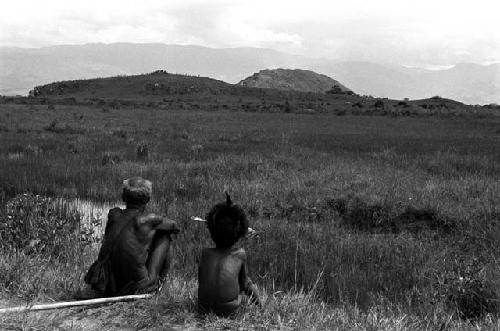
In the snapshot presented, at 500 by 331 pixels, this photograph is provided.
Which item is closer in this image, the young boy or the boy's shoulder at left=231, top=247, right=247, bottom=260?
the young boy

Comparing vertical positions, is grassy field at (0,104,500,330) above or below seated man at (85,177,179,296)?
below

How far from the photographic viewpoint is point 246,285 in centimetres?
487

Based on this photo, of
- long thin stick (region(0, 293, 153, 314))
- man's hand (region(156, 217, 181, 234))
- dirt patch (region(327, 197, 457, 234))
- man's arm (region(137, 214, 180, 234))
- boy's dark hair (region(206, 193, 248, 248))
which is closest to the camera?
long thin stick (region(0, 293, 153, 314))

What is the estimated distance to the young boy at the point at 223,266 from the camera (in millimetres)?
4652

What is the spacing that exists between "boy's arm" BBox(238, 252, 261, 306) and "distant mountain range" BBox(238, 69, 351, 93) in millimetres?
136218

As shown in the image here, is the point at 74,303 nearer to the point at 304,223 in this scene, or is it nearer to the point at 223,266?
the point at 223,266

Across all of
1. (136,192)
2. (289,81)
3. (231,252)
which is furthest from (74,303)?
(289,81)

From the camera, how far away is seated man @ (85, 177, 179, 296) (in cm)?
512

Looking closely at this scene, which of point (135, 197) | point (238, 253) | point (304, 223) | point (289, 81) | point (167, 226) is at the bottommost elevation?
point (304, 223)

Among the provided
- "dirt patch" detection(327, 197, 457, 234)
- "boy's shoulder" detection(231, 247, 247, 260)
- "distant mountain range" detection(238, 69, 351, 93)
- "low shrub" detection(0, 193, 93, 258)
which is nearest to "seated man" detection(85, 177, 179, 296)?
"boy's shoulder" detection(231, 247, 247, 260)

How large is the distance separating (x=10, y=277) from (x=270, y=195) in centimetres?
695

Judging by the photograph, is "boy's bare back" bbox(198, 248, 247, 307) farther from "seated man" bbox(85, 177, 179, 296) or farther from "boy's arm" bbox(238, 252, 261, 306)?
"seated man" bbox(85, 177, 179, 296)

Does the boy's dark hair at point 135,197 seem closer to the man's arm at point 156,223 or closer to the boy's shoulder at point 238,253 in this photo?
the man's arm at point 156,223

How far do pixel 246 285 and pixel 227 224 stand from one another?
618mm
